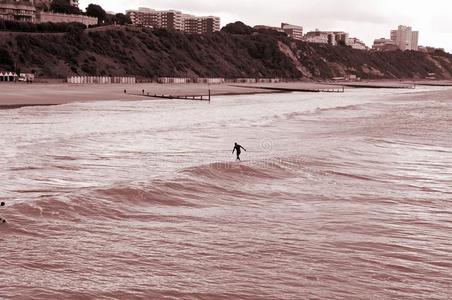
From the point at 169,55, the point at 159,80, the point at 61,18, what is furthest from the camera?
the point at 61,18

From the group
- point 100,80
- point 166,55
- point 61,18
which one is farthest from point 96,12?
point 100,80

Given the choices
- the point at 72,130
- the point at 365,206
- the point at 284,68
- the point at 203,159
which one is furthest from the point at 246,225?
the point at 284,68

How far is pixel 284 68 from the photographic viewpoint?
139 metres

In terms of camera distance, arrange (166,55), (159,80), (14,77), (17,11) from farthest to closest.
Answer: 1. (17,11)
2. (166,55)
3. (159,80)
4. (14,77)

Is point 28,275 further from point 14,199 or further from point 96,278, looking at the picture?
point 14,199

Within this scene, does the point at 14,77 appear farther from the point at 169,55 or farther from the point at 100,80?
the point at 169,55

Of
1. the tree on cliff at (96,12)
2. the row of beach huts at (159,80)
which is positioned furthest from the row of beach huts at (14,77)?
the tree on cliff at (96,12)

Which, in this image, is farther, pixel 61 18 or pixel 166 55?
pixel 61 18

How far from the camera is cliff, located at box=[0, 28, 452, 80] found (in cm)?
8212

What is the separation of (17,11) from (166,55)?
102 ft

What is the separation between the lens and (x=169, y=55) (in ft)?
356

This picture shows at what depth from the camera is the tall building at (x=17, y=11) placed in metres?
110

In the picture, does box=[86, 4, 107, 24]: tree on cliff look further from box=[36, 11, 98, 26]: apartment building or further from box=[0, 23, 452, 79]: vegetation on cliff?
box=[0, 23, 452, 79]: vegetation on cliff

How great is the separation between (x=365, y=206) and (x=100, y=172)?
6961 millimetres
